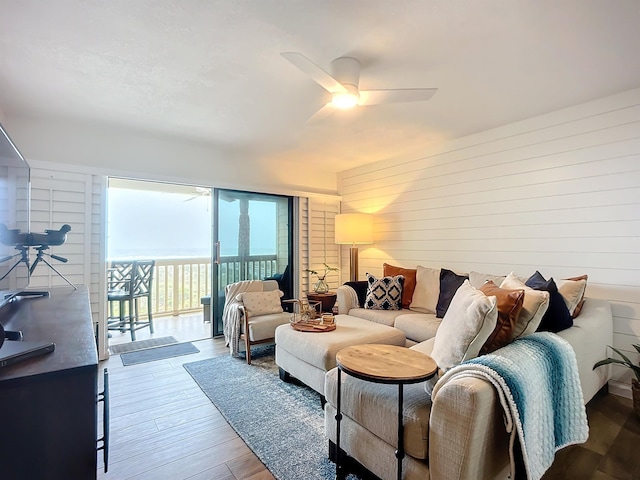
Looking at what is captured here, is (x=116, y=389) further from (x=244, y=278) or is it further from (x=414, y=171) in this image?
(x=414, y=171)

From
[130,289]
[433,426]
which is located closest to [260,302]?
[130,289]

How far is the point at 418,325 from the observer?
3.20m

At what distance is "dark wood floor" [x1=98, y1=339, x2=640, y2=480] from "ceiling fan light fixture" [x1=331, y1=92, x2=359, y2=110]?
2.35m

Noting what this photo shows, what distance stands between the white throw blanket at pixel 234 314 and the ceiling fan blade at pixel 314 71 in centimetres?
246

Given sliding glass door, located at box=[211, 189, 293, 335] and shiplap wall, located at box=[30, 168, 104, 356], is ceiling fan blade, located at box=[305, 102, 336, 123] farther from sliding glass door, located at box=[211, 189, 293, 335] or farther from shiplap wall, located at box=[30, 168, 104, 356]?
shiplap wall, located at box=[30, 168, 104, 356]

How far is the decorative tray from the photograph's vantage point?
283 centimetres

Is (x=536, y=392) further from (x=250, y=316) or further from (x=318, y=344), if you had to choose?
(x=250, y=316)

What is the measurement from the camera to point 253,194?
4.80 meters

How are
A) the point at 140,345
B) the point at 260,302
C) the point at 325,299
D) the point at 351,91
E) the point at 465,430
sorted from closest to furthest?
the point at 465,430, the point at 351,91, the point at 260,302, the point at 140,345, the point at 325,299

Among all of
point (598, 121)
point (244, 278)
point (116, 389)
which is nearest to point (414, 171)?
point (598, 121)

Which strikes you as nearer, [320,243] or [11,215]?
[11,215]

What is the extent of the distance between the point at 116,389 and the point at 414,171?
407 cm

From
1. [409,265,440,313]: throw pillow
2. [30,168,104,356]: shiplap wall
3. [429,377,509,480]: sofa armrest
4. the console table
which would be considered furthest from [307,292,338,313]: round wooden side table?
the console table

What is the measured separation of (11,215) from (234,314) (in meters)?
2.17
